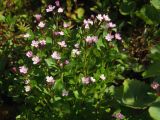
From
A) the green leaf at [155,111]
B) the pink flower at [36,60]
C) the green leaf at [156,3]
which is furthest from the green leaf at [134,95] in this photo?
the green leaf at [156,3]

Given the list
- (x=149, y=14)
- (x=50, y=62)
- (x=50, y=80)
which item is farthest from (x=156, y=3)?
(x=50, y=80)

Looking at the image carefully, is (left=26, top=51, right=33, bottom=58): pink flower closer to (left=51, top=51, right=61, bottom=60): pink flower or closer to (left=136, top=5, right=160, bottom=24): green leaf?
(left=51, top=51, right=61, bottom=60): pink flower

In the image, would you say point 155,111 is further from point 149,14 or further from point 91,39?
point 149,14

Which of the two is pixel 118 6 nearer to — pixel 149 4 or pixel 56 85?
pixel 149 4

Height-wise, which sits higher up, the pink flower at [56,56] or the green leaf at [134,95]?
the pink flower at [56,56]

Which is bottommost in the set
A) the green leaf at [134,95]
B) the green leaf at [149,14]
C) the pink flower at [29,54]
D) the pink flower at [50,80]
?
the green leaf at [134,95]

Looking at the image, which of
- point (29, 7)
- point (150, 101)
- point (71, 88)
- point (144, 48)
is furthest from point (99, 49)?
point (29, 7)

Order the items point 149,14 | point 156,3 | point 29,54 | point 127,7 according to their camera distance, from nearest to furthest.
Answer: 1. point 29,54
2. point 156,3
3. point 149,14
4. point 127,7

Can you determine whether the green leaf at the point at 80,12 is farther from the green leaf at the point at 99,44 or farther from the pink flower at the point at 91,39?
the pink flower at the point at 91,39

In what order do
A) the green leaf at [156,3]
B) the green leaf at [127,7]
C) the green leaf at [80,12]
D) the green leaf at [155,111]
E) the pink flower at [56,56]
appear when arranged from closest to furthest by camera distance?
the green leaf at [155,111] < the pink flower at [56,56] < the green leaf at [156,3] < the green leaf at [127,7] < the green leaf at [80,12]
